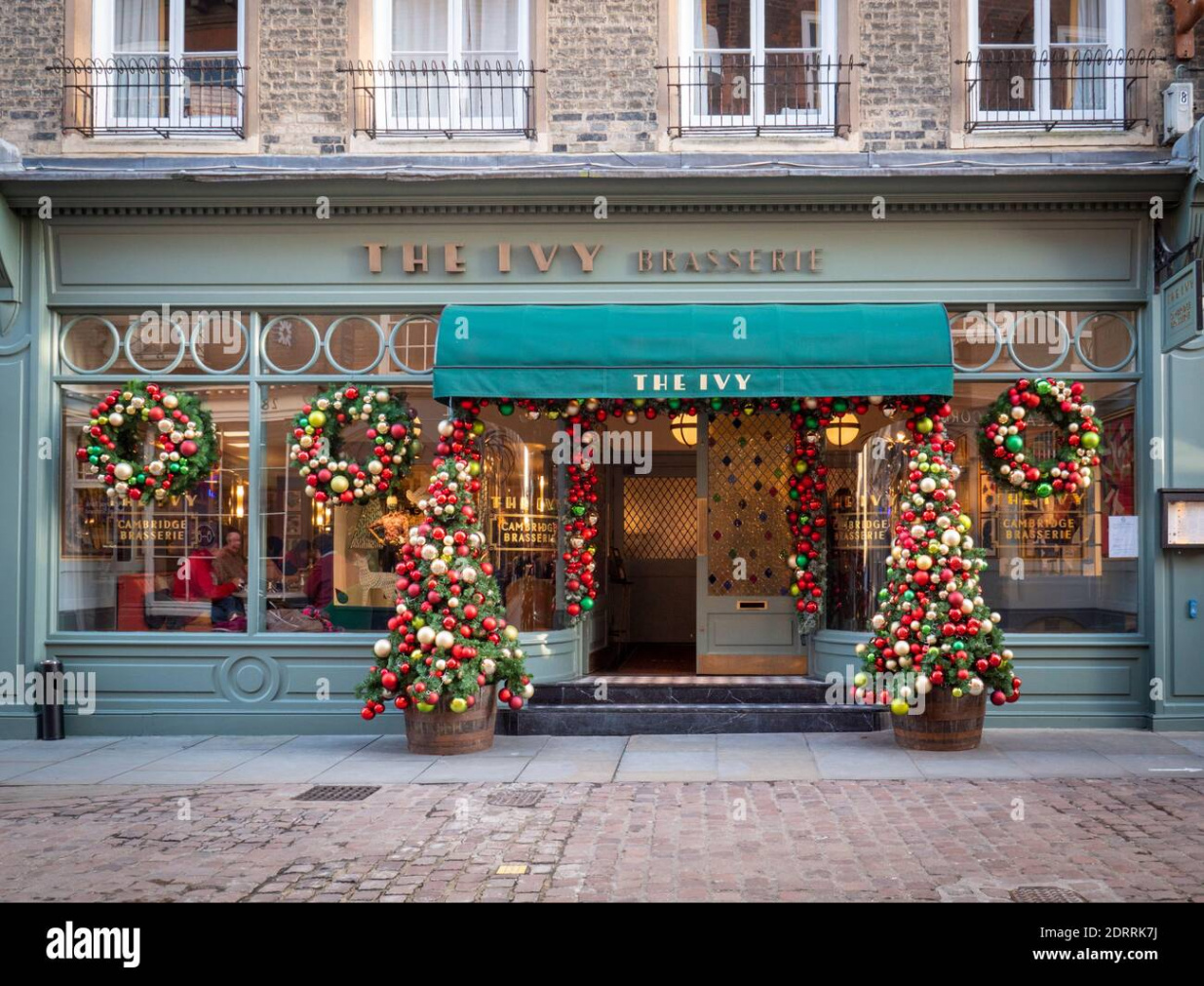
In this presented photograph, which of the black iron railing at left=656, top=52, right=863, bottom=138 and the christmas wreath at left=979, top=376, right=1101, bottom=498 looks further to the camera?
the black iron railing at left=656, top=52, right=863, bottom=138

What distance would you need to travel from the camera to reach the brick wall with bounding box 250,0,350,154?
10.8 meters

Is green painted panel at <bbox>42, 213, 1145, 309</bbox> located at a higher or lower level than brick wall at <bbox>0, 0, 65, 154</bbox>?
lower

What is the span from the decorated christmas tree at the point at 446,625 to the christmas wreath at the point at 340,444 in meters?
0.57

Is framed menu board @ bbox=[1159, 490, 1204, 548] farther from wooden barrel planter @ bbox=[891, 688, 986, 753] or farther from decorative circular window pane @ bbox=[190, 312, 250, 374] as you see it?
decorative circular window pane @ bbox=[190, 312, 250, 374]

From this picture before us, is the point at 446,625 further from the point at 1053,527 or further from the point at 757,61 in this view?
the point at 757,61

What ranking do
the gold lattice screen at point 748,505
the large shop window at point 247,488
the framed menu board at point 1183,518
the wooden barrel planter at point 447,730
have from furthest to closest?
the gold lattice screen at point 748,505 < the large shop window at point 247,488 < the framed menu board at point 1183,518 < the wooden barrel planter at point 447,730

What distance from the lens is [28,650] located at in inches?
423

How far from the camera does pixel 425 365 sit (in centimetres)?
1086

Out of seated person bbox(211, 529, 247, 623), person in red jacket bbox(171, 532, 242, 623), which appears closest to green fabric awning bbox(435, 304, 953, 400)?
seated person bbox(211, 529, 247, 623)

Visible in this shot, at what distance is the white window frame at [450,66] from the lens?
35.9ft

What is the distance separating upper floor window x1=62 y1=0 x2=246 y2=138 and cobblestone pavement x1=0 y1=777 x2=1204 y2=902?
6218mm
